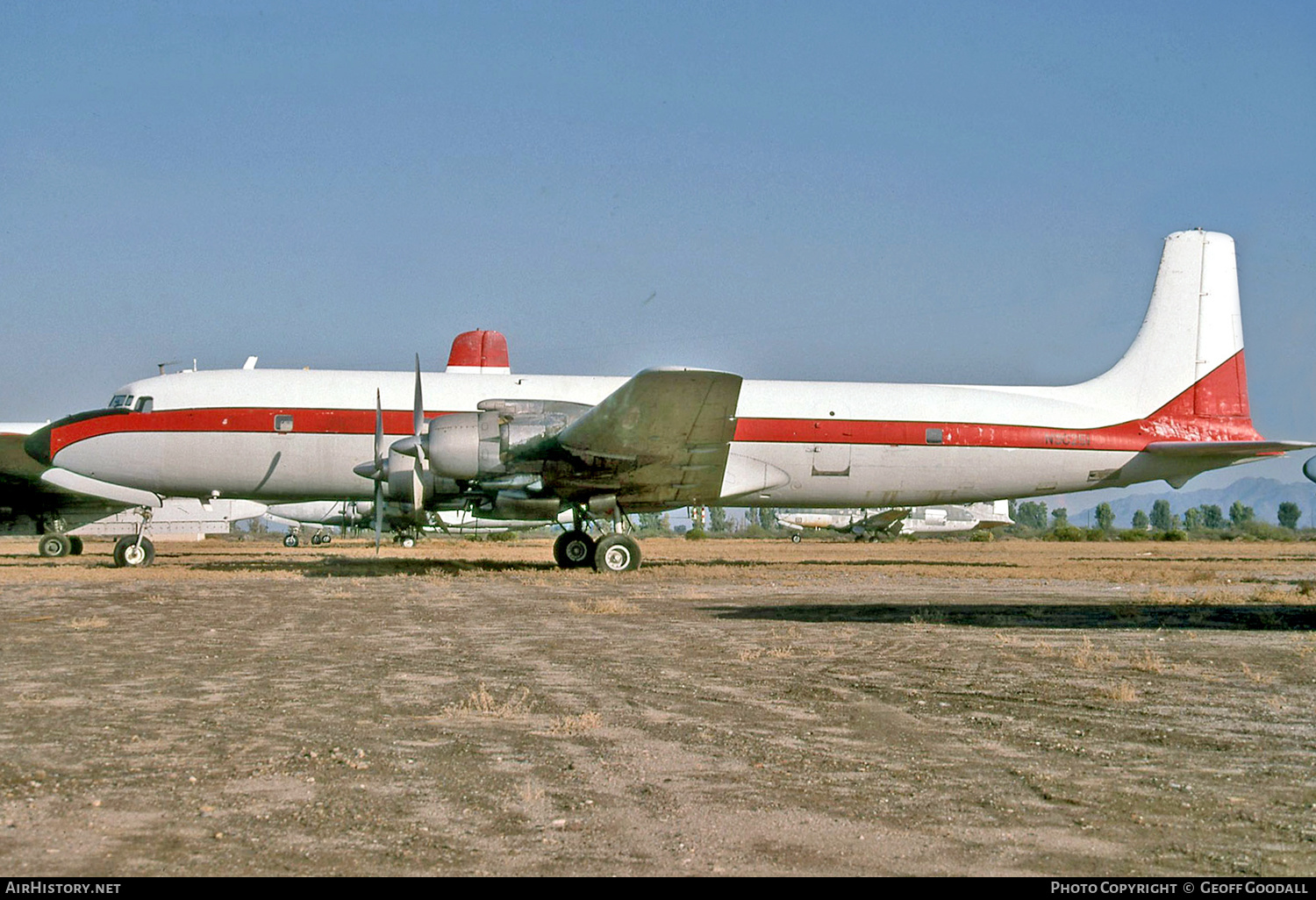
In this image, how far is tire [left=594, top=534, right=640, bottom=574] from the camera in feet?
70.6

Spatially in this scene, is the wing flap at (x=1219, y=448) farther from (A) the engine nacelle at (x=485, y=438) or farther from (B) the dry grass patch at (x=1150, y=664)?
(B) the dry grass patch at (x=1150, y=664)

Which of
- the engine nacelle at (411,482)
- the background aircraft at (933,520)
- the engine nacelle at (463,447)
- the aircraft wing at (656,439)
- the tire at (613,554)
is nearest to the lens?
the aircraft wing at (656,439)

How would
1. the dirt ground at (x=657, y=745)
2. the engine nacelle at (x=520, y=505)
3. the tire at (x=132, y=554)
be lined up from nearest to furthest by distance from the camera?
the dirt ground at (x=657, y=745)
the engine nacelle at (x=520, y=505)
the tire at (x=132, y=554)

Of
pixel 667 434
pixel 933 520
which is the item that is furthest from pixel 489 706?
pixel 933 520

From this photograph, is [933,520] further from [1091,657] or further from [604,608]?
[1091,657]

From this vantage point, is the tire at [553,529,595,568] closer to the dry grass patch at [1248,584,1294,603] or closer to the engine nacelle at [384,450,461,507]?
the engine nacelle at [384,450,461,507]

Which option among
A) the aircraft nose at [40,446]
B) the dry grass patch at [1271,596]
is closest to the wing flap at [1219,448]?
the dry grass patch at [1271,596]

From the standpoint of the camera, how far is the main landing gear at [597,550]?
21547mm

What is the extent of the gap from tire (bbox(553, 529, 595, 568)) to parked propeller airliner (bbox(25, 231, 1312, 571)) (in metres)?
0.03

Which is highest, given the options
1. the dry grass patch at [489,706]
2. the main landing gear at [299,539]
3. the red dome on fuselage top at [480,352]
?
the red dome on fuselage top at [480,352]

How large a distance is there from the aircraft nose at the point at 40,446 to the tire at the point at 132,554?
7.99 feet

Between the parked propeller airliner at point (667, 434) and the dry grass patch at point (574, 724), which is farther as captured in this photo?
the parked propeller airliner at point (667, 434)

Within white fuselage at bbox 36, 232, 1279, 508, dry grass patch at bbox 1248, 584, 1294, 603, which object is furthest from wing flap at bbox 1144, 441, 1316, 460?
dry grass patch at bbox 1248, 584, 1294, 603

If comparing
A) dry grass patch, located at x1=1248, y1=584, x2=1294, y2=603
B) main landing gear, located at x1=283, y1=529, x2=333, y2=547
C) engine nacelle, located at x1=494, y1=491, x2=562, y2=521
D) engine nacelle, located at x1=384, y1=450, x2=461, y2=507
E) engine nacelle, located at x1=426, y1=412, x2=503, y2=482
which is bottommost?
main landing gear, located at x1=283, y1=529, x2=333, y2=547
